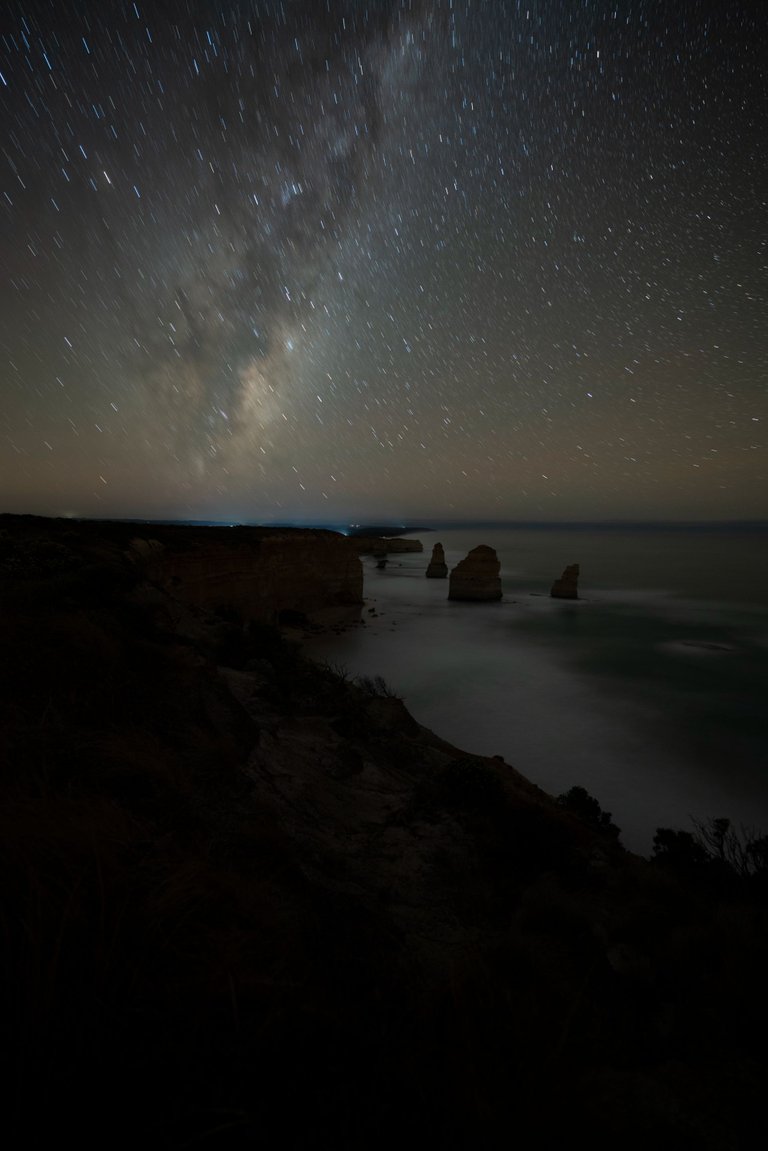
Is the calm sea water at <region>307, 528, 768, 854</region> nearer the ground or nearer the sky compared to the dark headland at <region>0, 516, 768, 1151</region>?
nearer the ground

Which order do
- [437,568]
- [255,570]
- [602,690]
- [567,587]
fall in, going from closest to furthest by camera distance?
[602,690] → [255,570] → [567,587] → [437,568]

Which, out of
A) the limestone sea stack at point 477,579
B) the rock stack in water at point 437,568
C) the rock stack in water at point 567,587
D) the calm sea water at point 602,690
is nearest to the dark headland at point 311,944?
the calm sea water at point 602,690

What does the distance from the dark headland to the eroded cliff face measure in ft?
35.4

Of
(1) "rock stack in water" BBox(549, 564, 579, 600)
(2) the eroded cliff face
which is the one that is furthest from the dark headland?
(1) "rock stack in water" BBox(549, 564, 579, 600)

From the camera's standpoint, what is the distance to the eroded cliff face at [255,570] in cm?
2050

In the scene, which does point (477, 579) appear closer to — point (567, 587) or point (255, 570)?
point (567, 587)

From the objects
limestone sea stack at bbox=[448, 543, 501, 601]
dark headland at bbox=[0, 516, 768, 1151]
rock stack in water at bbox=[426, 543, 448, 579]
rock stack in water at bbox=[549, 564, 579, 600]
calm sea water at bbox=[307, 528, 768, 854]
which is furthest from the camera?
rock stack in water at bbox=[426, 543, 448, 579]

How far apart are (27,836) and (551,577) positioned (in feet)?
247

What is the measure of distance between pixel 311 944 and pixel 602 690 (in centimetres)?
2068

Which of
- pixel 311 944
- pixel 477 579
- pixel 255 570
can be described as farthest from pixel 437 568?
pixel 311 944

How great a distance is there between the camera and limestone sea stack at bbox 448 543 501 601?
1779 inches

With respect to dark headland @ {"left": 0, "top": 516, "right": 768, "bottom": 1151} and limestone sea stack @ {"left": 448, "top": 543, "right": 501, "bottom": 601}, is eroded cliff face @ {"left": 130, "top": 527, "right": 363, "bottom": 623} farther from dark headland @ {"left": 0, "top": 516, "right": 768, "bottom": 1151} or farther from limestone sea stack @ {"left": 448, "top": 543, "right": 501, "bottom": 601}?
limestone sea stack @ {"left": 448, "top": 543, "right": 501, "bottom": 601}

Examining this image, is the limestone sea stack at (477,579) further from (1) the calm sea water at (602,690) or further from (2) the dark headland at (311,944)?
(2) the dark headland at (311,944)

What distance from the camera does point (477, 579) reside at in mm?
45156
